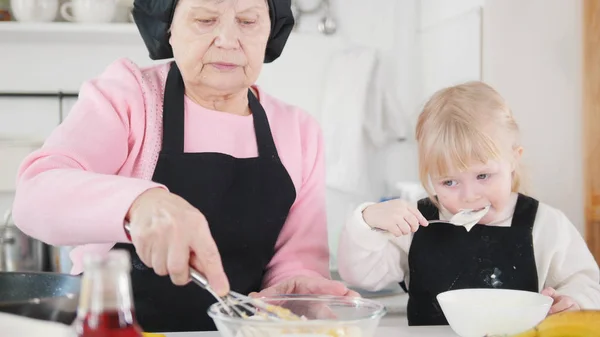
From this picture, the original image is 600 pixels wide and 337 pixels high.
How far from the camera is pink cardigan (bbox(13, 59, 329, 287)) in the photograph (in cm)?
101

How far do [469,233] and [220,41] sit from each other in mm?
678

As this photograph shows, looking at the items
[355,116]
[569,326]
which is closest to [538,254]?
[569,326]

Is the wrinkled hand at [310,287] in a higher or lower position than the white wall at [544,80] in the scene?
lower

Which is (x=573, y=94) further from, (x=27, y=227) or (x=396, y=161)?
(x=27, y=227)

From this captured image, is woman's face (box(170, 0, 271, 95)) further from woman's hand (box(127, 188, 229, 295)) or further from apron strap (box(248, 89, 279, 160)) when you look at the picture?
woman's hand (box(127, 188, 229, 295))

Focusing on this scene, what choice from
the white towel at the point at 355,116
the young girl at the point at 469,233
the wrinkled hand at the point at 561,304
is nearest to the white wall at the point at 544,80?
the white towel at the point at 355,116

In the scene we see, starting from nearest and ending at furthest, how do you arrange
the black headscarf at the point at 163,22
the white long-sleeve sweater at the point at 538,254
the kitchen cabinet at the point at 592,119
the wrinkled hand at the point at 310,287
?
the wrinkled hand at the point at 310,287, the black headscarf at the point at 163,22, the white long-sleeve sweater at the point at 538,254, the kitchen cabinet at the point at 592,119

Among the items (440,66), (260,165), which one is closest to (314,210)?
(260,165)

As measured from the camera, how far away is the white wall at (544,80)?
2395 mm

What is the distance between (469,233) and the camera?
63.7 inches

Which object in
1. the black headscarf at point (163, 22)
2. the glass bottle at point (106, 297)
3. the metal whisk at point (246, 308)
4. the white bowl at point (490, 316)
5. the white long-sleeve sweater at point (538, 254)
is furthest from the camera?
the white long-sleeve sweater at point (538, 254)

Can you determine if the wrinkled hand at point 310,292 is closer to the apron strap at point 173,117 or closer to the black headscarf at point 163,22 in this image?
the apron strap at point 173,117

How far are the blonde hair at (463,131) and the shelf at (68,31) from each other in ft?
5.01

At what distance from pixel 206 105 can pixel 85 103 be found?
9.2 inches
